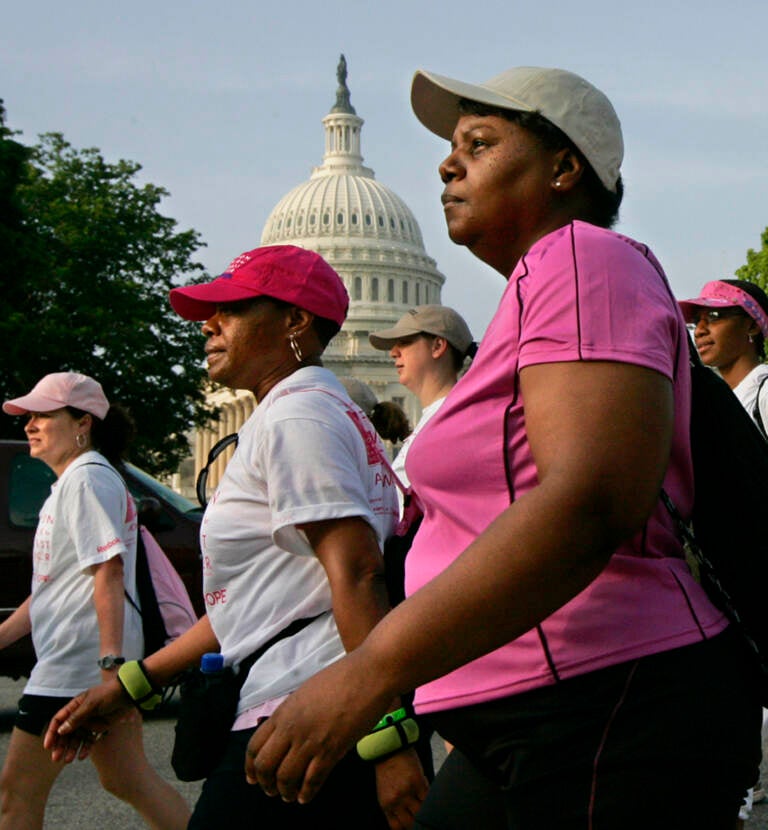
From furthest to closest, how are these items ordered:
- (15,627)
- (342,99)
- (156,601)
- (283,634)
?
1. (342,99)
2. (15,627)
3. (156,601)
4. (283,634)

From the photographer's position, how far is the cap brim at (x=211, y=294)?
121 inches

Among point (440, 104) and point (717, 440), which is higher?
point (440, 104)

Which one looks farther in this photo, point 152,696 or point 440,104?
point 152,696

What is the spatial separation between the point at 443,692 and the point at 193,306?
55.4 inches

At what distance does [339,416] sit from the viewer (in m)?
2.89

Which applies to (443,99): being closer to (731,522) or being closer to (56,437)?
(731,522)

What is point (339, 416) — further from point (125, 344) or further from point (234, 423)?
point (234, 423)

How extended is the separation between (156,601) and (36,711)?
0.52 meters

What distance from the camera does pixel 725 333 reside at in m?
5.30

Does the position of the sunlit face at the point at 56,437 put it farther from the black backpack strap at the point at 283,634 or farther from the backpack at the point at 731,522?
the backpack at the point at 731,522

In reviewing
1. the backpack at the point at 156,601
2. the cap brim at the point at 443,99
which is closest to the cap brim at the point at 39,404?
the backpack at the point at 156,601

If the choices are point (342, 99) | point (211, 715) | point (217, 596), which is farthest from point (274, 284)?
point (342, 99)

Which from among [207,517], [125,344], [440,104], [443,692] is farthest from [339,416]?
[125,344]

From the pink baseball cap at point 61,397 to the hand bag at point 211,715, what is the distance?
6.70 ft
